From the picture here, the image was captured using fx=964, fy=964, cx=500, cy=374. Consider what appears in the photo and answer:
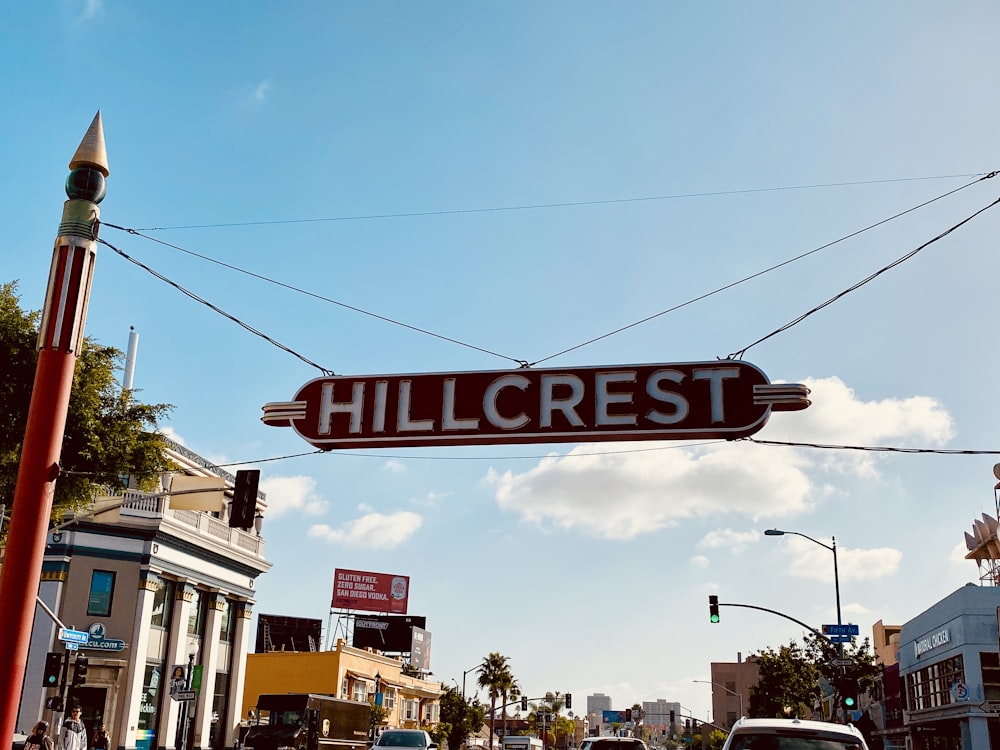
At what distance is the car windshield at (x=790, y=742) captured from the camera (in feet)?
34.7

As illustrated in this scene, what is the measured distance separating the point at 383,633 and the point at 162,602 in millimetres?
55156

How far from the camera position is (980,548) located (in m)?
56.7

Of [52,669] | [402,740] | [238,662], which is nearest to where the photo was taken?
[52,669]

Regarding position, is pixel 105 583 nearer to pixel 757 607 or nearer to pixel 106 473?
pixel 106 473

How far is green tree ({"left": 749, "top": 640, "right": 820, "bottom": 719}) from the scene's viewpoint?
69188 millimetres

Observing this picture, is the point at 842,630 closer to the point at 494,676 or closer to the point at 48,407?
the point at 48,407

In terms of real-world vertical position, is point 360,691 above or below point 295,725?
above

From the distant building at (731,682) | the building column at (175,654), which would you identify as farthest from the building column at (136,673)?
the distant building at (731,682)

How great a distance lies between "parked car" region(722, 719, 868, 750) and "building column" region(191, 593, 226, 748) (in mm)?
40128

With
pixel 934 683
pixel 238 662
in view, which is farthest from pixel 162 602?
pixel 934 683

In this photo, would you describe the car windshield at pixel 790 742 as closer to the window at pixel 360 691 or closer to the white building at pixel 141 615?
the white building at pixel 141 615

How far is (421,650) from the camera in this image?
102m

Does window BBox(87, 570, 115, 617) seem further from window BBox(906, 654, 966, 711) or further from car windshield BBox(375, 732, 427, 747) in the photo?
window BBox(906, 654, 966, 711)

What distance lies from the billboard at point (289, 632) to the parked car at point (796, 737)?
83901mm
